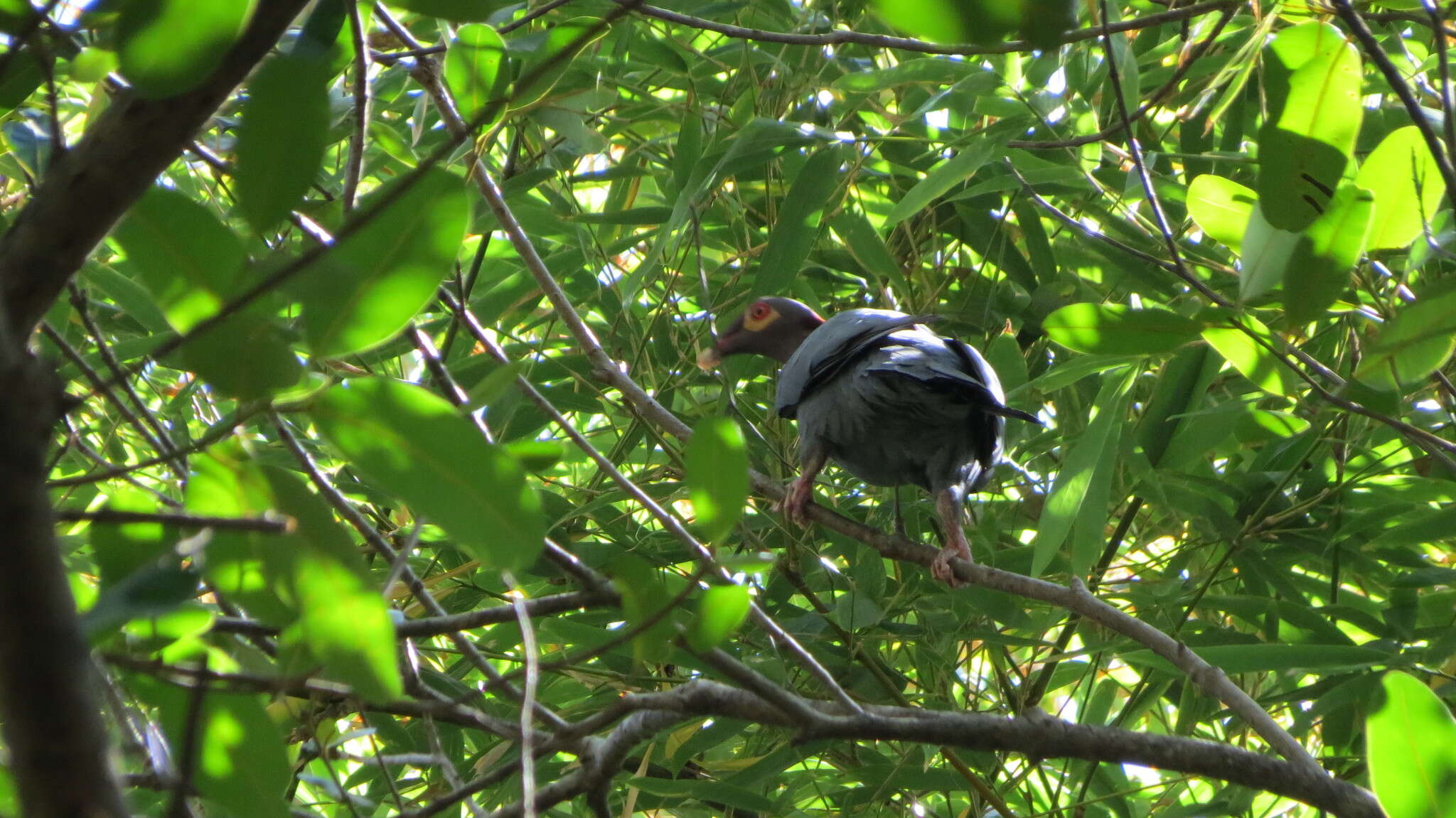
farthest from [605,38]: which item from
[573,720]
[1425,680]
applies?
[1425,680]

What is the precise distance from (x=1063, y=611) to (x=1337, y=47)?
1.47 meters

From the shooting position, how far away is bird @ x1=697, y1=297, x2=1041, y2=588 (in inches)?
103

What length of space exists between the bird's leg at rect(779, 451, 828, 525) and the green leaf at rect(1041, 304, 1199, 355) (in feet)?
3.87

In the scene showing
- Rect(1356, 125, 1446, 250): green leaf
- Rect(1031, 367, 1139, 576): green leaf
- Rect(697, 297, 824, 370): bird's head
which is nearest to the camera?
Rect(1356, 125, 1446, 250): green leaf

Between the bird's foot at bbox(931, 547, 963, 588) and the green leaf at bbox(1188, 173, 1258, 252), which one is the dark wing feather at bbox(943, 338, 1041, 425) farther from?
the green leaf at bbox(1188, 173, 1258, 252)

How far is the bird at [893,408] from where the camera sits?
2609 mm

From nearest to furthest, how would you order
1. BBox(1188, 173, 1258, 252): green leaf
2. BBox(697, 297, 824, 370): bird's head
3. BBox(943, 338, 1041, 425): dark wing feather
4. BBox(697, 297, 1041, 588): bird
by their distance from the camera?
1. BBox(1188, 173, 1258, 252): green leaf
2. BBox(943, 338, 1041, 425): dark wing feather
3. BBox(697, 297, 1041, 588): bird
4. BBox(697, 297, 824, 370): bird's head

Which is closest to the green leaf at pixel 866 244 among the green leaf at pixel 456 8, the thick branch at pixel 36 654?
the green leaf at pixel 456 8

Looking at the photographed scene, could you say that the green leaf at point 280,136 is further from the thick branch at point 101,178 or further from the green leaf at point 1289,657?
the green leaf at point 1289,657

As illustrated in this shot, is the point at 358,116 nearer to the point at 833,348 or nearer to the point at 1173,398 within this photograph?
the point at 1173,398

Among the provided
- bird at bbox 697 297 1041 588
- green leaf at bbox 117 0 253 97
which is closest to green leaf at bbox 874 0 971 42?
green leaf at bbox 117 0 253 97

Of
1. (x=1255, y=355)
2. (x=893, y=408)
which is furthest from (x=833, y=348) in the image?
(x=1255, y=355)

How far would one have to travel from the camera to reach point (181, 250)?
2.09 feet

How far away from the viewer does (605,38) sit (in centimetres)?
254
